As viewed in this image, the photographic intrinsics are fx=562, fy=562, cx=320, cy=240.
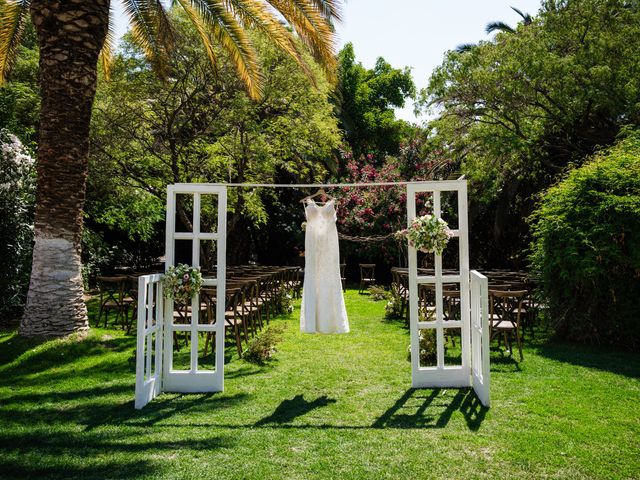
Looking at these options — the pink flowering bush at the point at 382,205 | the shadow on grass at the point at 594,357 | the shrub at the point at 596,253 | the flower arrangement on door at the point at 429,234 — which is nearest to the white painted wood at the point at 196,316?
the flower arrangement on door at the point at 429,234

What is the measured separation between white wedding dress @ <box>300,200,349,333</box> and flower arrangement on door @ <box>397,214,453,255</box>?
3.71ft

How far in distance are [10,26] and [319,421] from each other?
8.77m

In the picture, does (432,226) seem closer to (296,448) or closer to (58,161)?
(296,448)

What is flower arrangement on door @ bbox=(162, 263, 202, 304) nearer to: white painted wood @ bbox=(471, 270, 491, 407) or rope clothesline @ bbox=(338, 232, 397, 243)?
white painted wood @ bbox=(471, 270, 491, 407)

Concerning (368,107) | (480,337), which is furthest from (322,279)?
(368,107)

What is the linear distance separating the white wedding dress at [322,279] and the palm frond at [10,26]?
6615 mm

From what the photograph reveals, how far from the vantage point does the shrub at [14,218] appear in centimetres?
970

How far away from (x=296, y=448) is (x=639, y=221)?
20.7ft

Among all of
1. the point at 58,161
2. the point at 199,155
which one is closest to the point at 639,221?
the point at 58,161

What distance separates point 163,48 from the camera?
1077cm

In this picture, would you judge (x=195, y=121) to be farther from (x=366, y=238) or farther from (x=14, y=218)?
(x=366, y=238)

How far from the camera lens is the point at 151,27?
1026cm

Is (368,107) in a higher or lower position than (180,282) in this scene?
higher

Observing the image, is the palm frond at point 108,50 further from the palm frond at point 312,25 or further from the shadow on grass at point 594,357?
the shadow on grass at point 594,357
